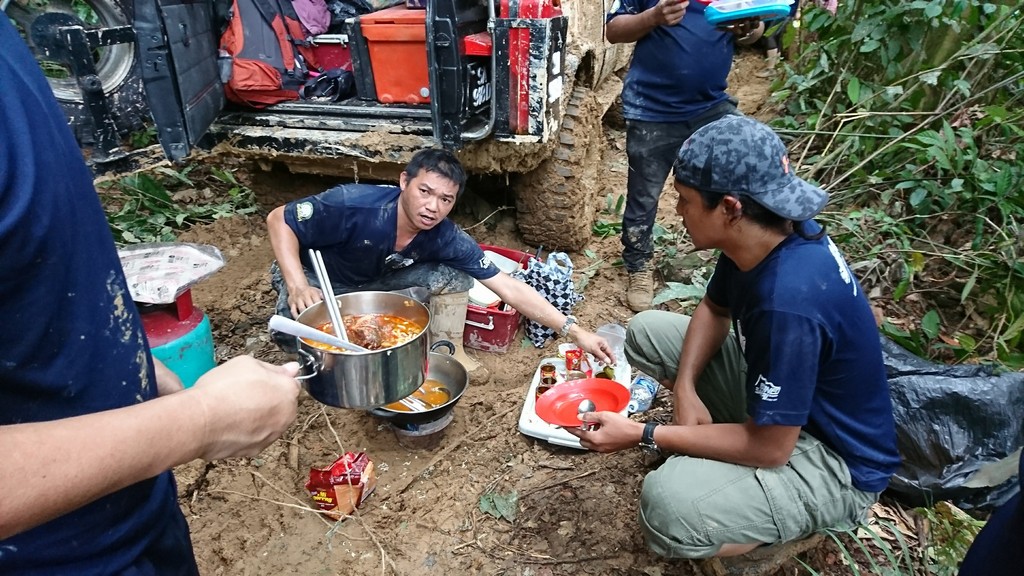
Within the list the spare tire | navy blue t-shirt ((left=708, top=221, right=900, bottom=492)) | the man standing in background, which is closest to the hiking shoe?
the man standing in background

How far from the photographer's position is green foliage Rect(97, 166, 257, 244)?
4.60 metres

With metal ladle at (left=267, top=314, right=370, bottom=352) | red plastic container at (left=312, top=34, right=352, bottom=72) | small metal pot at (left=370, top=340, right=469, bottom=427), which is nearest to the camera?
metal ladle at (left=267, top=314, right=370, bottom=352)

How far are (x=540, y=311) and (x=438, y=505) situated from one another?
0.94 m

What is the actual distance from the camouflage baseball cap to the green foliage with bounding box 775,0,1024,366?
1.63m

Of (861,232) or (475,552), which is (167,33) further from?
(861,232)

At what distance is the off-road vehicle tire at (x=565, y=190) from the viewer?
4.04 m

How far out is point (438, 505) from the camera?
2568 millimetres

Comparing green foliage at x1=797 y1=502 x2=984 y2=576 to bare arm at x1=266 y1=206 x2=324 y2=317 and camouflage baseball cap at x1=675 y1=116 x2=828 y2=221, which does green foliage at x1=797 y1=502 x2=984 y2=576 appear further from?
bare arm at x1=266 y1=206 x2=324 y2=317

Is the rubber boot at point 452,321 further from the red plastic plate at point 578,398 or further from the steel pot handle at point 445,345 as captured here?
the red plastic plate at point 578,398

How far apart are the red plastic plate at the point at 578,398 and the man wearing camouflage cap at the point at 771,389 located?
38cm

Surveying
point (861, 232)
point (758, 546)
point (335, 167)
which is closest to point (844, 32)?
point (861, 232)

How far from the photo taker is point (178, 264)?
302 cm

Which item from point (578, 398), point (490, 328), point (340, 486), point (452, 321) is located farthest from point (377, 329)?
point (490, 328)

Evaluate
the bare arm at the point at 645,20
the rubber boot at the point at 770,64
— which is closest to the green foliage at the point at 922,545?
the bare arm at the point at 645,20
